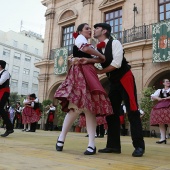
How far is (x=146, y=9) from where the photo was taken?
13391 mm

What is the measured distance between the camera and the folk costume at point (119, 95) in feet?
9.74

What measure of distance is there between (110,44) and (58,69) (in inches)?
520

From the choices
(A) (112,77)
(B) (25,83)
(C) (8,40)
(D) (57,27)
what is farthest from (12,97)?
(A) (112,77)

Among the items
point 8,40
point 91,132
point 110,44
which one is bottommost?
point 91,132

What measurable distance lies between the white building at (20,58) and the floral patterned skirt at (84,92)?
35792mm

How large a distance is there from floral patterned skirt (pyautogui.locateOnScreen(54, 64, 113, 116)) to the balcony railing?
10625 mm

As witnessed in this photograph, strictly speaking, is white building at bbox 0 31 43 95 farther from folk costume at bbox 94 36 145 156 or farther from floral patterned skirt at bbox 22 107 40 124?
folk costume at bbox 94 36 145 156

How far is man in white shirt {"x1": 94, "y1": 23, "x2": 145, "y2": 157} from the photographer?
9.75ft

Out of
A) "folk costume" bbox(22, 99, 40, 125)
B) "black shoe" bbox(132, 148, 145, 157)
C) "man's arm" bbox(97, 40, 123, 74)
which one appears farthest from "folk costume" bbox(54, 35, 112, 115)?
"folk costume" bbox(22, 99, 40, 125)

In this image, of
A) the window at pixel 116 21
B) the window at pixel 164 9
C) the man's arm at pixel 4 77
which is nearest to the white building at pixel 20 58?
the window at pixel 116 21

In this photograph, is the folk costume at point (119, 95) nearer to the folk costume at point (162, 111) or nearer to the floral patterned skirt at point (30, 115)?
the folk costume at point (162, 111)

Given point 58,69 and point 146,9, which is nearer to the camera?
point 146,9

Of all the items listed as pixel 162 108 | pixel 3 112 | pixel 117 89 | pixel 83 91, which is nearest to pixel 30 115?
pixel 3 112

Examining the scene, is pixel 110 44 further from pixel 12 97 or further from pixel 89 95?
pixel 12 97
